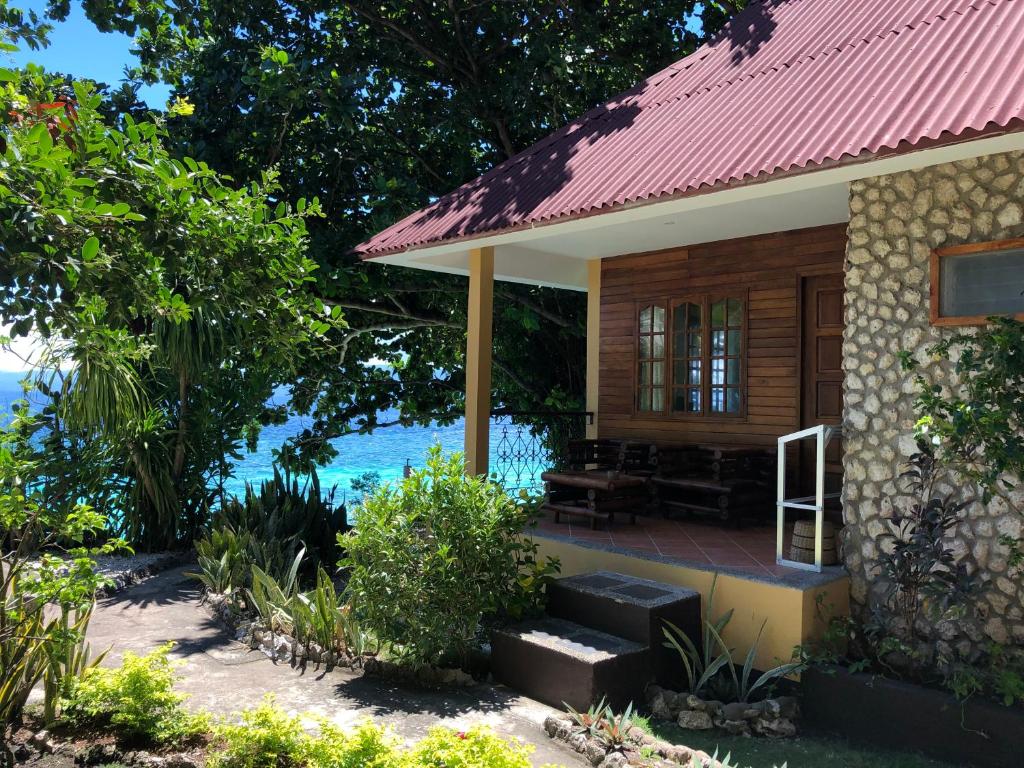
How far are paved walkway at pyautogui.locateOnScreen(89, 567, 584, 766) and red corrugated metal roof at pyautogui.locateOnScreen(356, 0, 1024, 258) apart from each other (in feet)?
11.9

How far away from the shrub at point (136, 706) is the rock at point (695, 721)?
9.03 ft

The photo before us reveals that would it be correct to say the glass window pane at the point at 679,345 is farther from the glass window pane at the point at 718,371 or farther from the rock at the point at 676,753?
the rock at the point at 676,753

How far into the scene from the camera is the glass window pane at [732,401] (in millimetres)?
8938

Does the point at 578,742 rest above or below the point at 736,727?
above

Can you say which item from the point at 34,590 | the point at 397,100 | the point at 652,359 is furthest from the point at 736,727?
the point at 397,100

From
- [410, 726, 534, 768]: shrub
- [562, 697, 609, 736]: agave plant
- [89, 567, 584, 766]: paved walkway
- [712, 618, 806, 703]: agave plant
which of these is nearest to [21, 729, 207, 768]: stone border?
[89, 567, 584, 766]: paved walkway

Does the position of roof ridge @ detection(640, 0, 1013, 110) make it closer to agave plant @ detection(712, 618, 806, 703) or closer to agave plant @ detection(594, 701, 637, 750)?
agave plant @ detection(712, 618, 806, 703)

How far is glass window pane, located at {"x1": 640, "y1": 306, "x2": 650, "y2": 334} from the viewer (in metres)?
9.84

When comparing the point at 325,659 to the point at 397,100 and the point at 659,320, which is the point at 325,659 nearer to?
the point at 659,320

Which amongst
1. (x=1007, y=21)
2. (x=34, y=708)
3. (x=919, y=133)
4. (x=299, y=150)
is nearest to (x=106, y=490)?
(x=34, y=708)

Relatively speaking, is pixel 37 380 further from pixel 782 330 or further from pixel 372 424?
pixel 372 424

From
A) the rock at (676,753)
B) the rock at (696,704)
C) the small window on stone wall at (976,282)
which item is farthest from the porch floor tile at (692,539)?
the small window on stone wall at (976,282)

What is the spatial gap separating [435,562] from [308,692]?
1.13 m

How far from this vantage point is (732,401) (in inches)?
354
